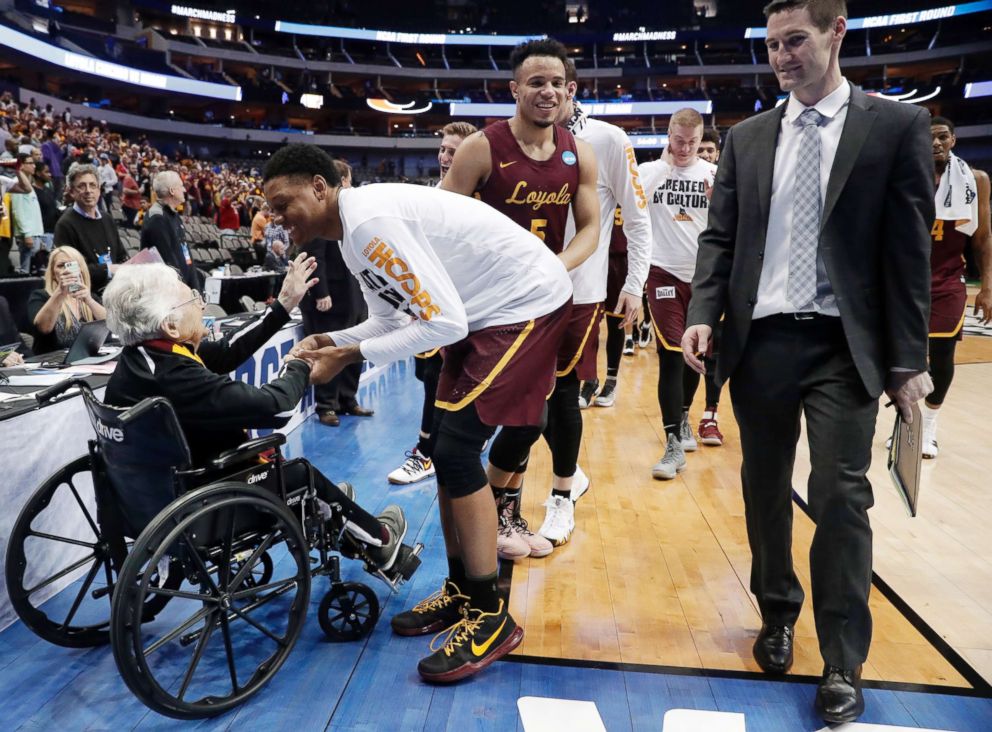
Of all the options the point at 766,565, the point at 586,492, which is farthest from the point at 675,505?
the point at 766,565

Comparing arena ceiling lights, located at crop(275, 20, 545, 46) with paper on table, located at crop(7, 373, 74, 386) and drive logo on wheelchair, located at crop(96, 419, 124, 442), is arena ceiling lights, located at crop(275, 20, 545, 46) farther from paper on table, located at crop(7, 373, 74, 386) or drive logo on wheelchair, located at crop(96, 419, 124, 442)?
drive logo on wheelchair, located at crop(96, 419, 124, 442)

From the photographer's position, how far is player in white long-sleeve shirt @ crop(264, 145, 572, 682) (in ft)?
5.54

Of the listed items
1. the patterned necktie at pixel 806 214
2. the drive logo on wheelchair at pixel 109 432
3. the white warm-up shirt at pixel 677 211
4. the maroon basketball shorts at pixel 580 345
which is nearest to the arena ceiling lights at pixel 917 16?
the white warm-up shirt at pixel 677 211

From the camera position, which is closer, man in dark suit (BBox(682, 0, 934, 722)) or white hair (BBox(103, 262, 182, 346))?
man in dark suit (BBox(682, 0, 934, 722))

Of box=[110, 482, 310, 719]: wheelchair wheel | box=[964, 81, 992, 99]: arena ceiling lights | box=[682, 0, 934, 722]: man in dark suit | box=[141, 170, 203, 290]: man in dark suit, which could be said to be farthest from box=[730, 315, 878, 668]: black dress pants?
box=[964, 81, 992, 99]: arena ceiling lights

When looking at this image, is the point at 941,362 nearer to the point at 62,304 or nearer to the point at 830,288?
the point at 830,288

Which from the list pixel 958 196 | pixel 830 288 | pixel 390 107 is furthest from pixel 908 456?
pixel 390 107

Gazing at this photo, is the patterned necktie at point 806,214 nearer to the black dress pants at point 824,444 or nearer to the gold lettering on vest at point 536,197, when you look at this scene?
the black dress pants at point 824,444

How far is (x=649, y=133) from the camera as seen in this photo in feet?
116

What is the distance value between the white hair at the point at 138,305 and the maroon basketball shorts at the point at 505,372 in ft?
2.41

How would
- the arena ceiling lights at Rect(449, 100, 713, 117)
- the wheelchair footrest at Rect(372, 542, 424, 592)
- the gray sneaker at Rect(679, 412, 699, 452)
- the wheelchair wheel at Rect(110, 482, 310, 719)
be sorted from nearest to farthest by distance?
the wheelchair wheel at Rect(110, 482, 310, 719) < the wheelchair footrest at Rect(372, 542, 424, 592) < the gray sneaker at Rect(679, 412, 699, 452) < the arena ceiling lights at Rect(449, 100, 713, 117)

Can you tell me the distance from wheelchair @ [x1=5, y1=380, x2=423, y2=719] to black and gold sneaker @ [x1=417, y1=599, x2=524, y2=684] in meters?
0.30

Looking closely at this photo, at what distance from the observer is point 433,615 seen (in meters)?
2.16

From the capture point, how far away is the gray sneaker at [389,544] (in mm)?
2166
